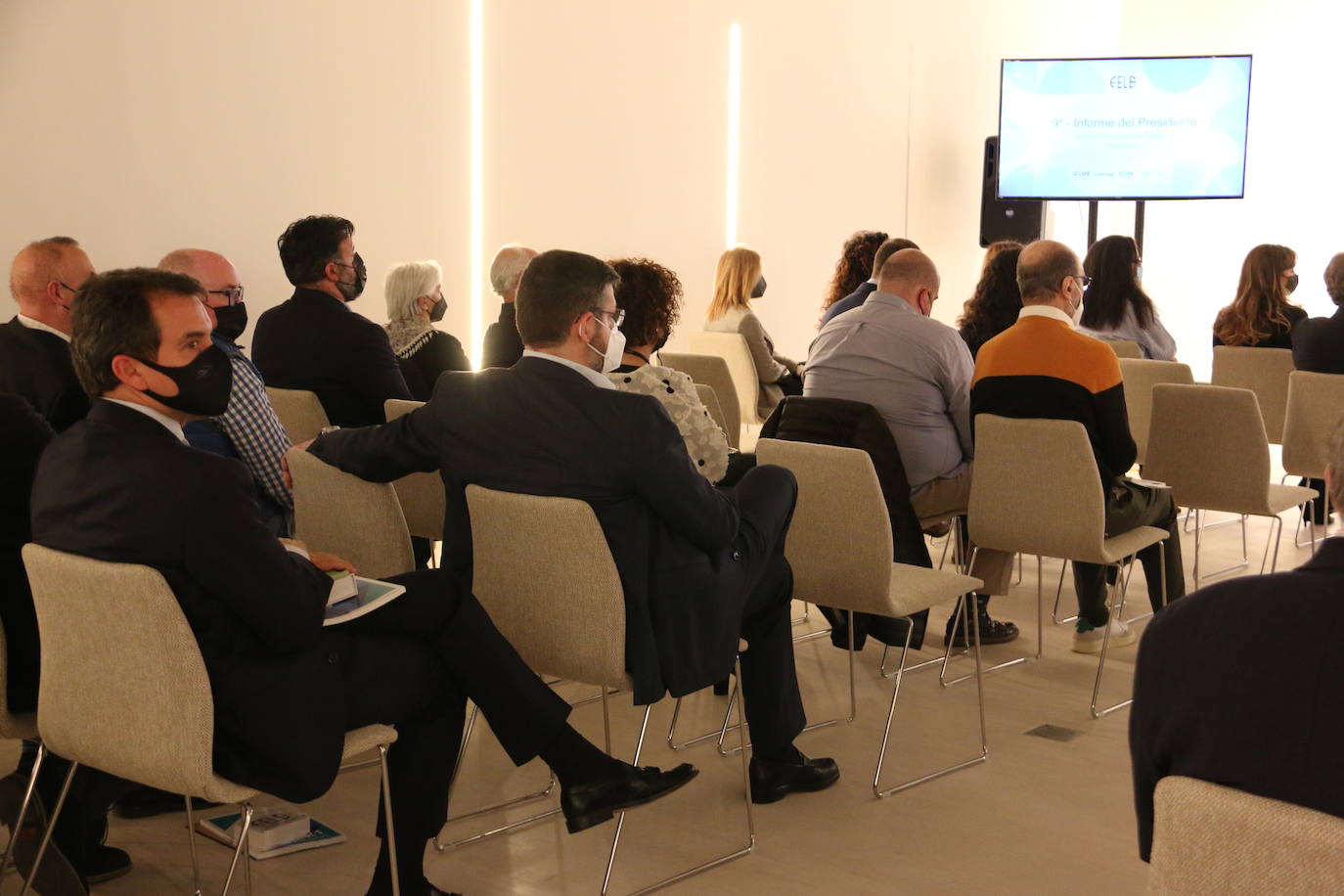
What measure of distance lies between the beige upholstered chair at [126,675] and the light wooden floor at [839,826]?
68cm

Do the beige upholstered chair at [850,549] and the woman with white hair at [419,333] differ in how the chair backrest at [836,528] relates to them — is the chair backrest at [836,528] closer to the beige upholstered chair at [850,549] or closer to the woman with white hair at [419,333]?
the beige upholstered chair at [850,549]

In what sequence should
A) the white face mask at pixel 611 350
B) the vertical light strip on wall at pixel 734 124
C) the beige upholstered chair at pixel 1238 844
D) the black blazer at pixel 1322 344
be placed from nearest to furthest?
the beige upholstered chair at pixel 1238 844, the white face mask at pixel 611 350, the black blazer at pixel 1322 344, the vertical light strip on wall at pixel 734 124

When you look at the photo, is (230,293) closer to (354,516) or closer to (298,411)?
(298,411)

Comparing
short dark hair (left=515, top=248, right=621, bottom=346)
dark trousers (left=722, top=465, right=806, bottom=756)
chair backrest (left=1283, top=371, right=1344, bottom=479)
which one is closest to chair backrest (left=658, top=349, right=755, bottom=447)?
chair backrest (left=1283, top=371, right=1344, bottom=479)

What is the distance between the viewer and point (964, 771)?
346 cm

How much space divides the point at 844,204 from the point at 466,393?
7.24m

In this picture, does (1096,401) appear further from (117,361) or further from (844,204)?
(844,204)

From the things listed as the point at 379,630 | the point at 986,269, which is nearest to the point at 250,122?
the point at 986,269

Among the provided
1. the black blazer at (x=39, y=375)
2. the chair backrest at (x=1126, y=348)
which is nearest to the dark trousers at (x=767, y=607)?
the black blazer at (x=39, y=375)

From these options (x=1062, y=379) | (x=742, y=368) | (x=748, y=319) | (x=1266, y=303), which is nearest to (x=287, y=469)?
(x=1062, y=379)

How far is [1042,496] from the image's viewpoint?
3828mm

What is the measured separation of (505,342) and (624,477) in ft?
7.40

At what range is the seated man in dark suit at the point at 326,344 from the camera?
4.11 metres

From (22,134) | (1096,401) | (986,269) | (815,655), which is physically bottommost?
(815,655)
